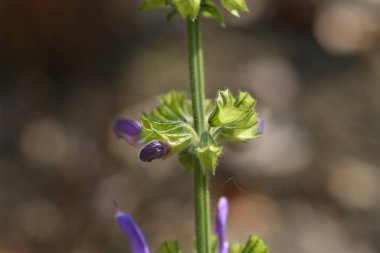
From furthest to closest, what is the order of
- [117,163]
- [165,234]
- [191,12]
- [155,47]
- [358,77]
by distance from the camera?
[155,47], [358,77], [117,163], [165,234], [191,12]

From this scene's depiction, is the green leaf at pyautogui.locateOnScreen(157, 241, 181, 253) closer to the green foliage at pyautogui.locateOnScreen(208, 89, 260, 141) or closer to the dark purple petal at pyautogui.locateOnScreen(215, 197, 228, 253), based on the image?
the dark purple petal at pyautogui.locateOnScreen(215, 197, 228, 253)

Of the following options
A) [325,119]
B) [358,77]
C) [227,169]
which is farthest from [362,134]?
[227,169]

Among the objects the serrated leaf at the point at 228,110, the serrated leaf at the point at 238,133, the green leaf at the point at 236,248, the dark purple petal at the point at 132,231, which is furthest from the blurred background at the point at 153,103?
the serrated leaf at the point at 228,110

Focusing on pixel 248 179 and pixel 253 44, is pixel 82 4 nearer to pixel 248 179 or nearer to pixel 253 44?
pixel 253 44

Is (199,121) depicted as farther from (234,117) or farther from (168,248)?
(168,248)

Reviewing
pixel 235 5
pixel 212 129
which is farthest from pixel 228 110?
pixel 235 5
